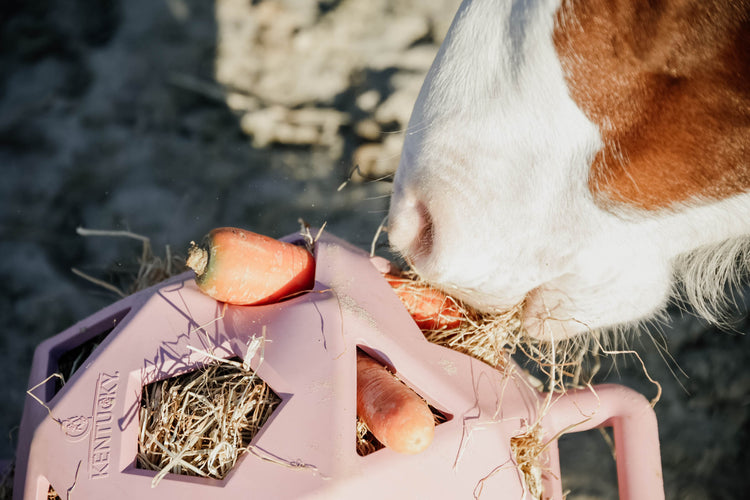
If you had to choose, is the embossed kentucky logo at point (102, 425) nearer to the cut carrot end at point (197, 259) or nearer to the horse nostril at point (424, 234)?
the cut carrot end at point (197, 259)

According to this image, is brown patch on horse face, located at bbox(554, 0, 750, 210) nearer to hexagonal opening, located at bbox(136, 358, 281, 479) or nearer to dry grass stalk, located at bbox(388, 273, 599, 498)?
dry grass stalk, located at bbox(388, 273, 599, 498)

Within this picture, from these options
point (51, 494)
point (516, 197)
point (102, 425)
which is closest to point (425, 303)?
point (516, 197)

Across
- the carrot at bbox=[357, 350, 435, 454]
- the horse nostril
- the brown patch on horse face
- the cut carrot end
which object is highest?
the brown patch on horse face

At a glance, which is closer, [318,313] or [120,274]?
[318,313]

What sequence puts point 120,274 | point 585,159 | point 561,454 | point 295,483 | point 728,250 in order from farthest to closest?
1. point 120,274
2. point 561,454
3. point 728,250
4. point 585,159
5. point 295,483

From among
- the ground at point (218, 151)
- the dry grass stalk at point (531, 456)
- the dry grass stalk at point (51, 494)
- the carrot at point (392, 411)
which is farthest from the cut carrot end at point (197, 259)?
the ground at point (218, 151)

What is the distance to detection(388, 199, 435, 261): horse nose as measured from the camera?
92 centimetres

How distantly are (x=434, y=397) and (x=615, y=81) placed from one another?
49cm

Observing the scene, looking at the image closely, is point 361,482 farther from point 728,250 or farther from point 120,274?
point 120,274

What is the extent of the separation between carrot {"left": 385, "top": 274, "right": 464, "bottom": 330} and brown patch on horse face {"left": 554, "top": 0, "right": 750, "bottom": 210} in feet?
1.02

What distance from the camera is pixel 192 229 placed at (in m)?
1.54

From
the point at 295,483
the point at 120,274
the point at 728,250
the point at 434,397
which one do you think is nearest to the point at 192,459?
the point at 295,483

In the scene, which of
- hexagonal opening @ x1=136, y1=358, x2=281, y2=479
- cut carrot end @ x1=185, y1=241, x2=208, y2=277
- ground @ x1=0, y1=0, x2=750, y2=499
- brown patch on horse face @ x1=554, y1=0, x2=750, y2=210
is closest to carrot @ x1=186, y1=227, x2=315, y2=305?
cut carrot end @ x1=185, y1=241, x2=208, y2=277

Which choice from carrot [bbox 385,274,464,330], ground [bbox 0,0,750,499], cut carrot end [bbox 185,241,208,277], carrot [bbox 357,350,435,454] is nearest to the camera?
carrot [bbox 357,350,435,454]
